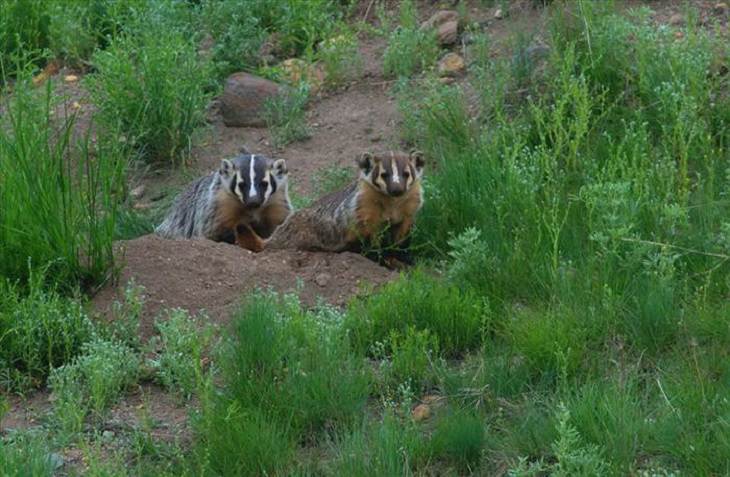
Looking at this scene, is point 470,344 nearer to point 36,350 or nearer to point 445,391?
point 445,391

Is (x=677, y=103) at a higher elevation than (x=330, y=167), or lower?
higher

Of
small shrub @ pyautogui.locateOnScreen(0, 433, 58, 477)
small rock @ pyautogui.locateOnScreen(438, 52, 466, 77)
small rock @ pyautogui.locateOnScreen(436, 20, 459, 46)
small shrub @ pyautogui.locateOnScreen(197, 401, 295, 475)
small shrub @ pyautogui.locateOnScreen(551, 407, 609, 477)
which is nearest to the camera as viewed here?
small shrub @ pyautogui.locateOnScreen(551, 407, 609, 477)

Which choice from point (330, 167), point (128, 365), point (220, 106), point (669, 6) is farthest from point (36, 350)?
point (669, 6)

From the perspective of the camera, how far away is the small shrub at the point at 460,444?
5988 millimetres

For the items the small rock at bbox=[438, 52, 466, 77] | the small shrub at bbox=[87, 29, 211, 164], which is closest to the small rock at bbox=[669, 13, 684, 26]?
the small rock at bbox=[438, 52, 466, 77]

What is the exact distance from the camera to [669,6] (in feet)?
32.5

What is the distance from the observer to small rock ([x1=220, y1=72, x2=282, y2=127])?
10.5m

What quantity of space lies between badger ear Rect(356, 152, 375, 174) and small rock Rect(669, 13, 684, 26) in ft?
7.44

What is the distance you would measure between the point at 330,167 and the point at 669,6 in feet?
7.66

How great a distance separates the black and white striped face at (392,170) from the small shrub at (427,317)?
1354 mm

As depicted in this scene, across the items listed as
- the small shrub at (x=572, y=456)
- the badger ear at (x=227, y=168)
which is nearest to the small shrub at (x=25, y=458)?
the small shrub at (x=572, y=456)

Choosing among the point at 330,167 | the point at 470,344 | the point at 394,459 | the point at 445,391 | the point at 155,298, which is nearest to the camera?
the point at 394,459

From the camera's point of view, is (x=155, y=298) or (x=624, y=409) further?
(x=155, y=298)

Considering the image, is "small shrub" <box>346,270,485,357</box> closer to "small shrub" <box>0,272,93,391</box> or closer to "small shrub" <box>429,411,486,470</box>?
"small shrub" <box>429,411,486,470</box>
